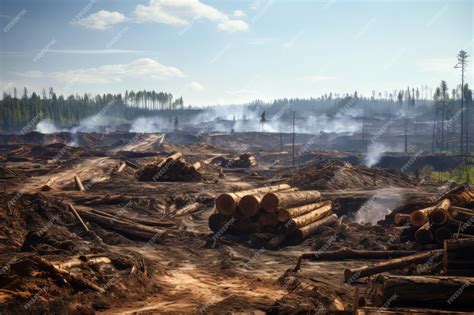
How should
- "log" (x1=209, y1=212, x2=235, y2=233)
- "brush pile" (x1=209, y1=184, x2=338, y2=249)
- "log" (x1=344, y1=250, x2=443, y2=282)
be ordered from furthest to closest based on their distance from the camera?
1. "log" (x1=209, y1=212, x2=235, y2=233)
2. "brush pile" (x1=209, y1=184, x2=338, y2=249)
3. "log" (x1=344, y1=250, x2=443, y2=282)

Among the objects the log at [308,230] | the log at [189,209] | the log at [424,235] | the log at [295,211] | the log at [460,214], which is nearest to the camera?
the log at [424,235]

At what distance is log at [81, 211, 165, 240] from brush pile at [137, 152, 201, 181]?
1495 cm

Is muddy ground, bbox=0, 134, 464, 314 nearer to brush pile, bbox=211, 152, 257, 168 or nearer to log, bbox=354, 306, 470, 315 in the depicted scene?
log, bbox=354, 306, 470, 315

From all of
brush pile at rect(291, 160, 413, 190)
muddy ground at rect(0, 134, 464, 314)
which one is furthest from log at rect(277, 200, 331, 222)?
brush pile at rect(291, 160, 413, 190)

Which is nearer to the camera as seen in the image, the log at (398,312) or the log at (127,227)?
the log at (398,312)

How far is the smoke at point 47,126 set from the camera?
11616 centimetres

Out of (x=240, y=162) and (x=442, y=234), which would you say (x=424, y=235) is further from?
(x=240, y=162)

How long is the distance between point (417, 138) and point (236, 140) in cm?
4439

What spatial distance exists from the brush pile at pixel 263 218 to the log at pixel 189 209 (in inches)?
210

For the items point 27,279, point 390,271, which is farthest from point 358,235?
point 27,279

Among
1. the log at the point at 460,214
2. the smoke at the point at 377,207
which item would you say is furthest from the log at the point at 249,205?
the smoke at the point at 377,207

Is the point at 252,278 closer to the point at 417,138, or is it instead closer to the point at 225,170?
the point at 225,170

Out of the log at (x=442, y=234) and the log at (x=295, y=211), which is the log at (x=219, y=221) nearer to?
the log at (x=295, y=211)

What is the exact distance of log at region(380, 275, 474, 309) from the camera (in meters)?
7.92
